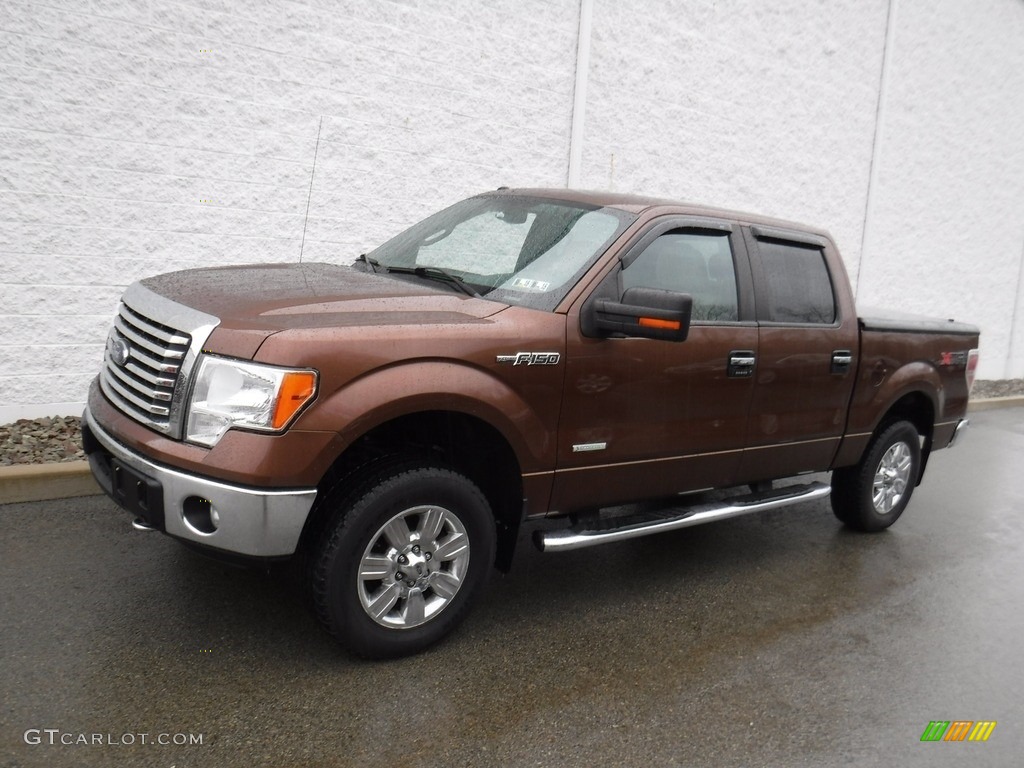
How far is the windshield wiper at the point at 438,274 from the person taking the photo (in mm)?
3992

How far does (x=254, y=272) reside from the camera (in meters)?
4.17

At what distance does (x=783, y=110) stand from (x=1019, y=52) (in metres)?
5.86

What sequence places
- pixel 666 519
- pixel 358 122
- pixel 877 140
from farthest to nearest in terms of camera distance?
pixel 877 140
pixel 358 122
pixel 666 519

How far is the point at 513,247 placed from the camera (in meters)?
4.21

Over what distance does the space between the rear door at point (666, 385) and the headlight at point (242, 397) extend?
1.23 m

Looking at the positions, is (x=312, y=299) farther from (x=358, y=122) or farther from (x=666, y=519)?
(x=358, y=122)

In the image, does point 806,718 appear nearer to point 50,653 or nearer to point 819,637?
point 819,637

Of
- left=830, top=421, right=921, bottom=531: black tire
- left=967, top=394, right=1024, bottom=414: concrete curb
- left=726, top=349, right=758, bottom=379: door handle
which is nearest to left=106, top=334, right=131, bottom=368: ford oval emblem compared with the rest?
left=726, top=349, right=758, bottom=379: door handle

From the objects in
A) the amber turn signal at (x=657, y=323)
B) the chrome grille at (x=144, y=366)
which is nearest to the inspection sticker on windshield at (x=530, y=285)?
the amber turn signal at (x=657, y=323)

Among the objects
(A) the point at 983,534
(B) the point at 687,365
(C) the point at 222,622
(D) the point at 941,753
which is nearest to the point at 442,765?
(C) the point at 222,622

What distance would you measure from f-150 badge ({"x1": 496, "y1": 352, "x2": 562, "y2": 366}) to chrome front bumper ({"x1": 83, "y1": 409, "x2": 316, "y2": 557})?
3.14 ft

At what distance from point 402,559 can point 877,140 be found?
10.6 m

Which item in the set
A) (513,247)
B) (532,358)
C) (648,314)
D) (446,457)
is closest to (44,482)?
(446,457)

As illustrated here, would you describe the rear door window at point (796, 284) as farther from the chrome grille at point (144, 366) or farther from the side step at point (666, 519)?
the chrome grille at point (144, 366)
